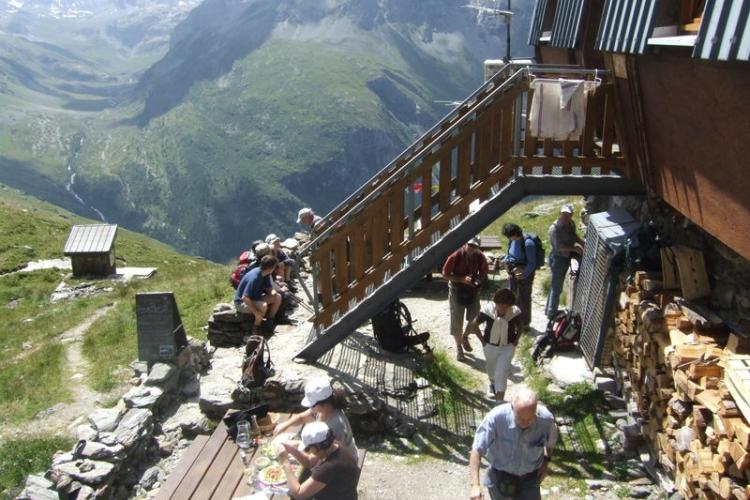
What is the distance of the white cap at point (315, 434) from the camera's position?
5.67 m

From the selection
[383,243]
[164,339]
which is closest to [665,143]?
[383,243]

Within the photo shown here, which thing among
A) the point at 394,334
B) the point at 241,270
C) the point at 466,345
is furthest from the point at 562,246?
the point at 241,270

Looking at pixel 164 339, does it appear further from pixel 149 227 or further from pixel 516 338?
pixel 149 227

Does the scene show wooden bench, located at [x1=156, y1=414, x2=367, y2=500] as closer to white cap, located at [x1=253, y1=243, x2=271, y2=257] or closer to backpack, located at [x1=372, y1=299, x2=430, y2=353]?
backpack, located at [x1=372, y1=299, x2=430, y2=353]

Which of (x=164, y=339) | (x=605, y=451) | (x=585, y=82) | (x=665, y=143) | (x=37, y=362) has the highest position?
(x=585, y=82)

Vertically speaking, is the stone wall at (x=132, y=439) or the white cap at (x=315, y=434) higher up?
the white cap at (x=315, y=434)

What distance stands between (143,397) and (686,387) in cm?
713

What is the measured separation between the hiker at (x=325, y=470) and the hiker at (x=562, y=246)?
6538 millimetres

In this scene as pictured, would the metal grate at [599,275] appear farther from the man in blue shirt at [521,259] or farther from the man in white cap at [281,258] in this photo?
the man in white cap at [281,258]

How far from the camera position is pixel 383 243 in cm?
971

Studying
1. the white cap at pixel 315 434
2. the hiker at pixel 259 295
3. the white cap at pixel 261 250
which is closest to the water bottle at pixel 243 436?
the white cap at pixel 315 434

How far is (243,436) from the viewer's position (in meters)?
7.24

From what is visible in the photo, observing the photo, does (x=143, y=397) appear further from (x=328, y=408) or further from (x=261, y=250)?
(x=328, y=408)

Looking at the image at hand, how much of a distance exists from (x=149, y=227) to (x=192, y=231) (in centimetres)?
1457
